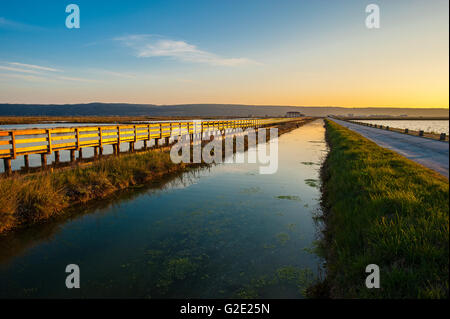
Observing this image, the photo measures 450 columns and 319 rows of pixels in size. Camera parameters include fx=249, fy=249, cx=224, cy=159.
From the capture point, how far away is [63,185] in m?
9.06

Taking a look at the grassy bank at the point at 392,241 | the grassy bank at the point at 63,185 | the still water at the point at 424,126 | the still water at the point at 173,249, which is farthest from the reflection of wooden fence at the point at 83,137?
the still water at the point at 424,126

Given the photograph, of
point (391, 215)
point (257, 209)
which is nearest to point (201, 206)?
→ point (257, 209)

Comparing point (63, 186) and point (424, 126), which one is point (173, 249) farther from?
point (424, 126)

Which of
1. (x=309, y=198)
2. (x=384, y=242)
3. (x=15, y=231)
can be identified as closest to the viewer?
(x=384, y=242)

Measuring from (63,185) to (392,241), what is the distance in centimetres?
998

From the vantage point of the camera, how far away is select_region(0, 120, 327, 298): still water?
187 inches

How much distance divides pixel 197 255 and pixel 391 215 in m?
4.39

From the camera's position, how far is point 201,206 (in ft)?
30.9

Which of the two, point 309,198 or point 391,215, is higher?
point 391,215

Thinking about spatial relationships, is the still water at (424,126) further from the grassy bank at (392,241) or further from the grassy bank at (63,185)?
the grassy bank at (63,185)

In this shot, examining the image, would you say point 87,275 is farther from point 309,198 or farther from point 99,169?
point 309,198

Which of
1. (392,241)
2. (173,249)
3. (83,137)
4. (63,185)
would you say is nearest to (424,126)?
(83,137)

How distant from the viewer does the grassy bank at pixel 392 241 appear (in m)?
3.36

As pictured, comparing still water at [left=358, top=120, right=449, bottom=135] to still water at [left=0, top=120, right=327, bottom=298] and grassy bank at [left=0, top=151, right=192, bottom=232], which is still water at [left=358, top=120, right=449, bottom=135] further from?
grassy bank at [left=0, top=151, right=192, bottom=232]
